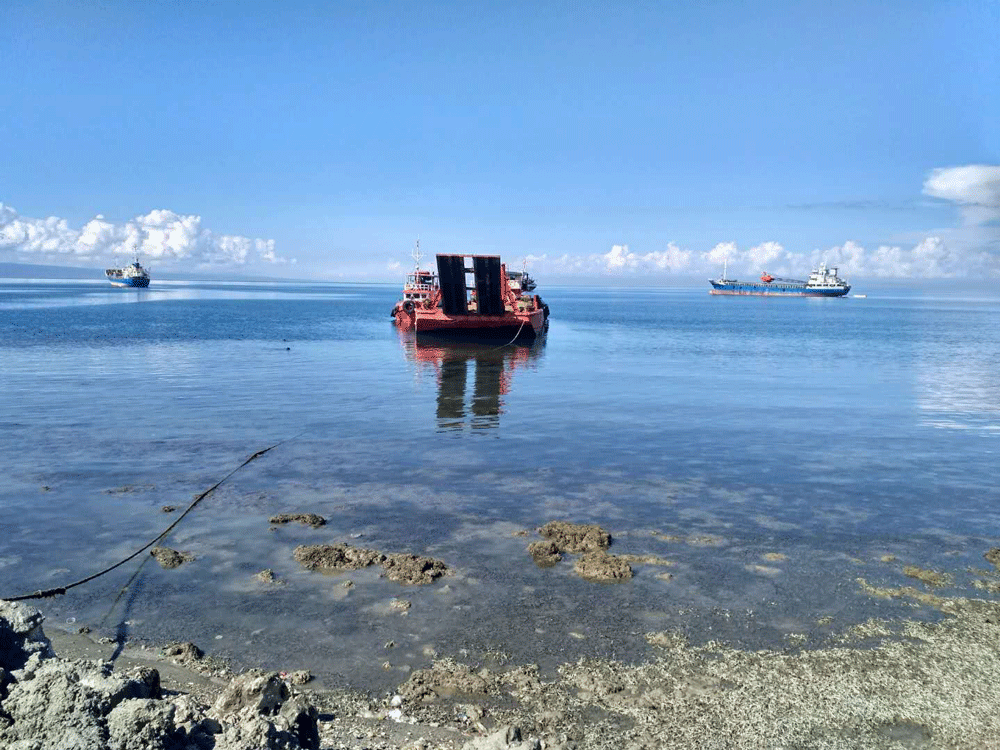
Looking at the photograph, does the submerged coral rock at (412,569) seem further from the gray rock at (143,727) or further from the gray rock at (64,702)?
the gray rock at (143,727)

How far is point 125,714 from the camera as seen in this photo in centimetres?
453

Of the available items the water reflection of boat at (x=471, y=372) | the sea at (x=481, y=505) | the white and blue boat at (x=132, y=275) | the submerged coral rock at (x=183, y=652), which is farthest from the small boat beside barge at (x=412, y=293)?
the white and blue boat at (x=132, y=275)

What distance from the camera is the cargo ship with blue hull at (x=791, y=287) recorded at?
155 metres

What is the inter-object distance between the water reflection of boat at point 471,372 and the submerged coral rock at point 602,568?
890cm

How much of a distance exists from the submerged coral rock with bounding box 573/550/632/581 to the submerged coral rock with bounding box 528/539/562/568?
30 centimetres

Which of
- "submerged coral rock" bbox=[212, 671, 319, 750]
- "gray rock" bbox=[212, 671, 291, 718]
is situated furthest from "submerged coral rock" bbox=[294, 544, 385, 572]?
"gray rock" bbox=[212, 671, 291, 718]

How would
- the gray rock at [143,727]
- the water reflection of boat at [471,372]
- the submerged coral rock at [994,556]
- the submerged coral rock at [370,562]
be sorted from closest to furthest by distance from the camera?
the gray rock at [143,727] → the submerged coral rock at [370,562] → the submerged coral rock at [994,556] → the water reflection of boat at [471,372]

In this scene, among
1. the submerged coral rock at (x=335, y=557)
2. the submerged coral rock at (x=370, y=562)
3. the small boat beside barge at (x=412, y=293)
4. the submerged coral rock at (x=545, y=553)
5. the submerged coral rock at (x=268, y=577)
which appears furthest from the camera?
the small boat beside barge at (x=412, y=293)

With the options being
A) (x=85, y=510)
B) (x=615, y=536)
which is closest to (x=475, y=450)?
(x=615, y=536)

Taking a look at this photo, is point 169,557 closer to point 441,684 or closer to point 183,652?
point 183,652

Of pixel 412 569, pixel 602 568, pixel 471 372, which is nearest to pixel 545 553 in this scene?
pixel 602 568

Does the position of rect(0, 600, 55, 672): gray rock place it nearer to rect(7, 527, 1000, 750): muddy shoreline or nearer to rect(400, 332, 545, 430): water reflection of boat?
rect(7, 527, 1000, 750): muddy shoreline

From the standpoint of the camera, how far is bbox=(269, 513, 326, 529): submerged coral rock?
33.1 ft

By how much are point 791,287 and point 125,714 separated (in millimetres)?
173000
